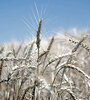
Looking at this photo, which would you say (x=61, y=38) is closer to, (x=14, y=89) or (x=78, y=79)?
(x=14, y=89)

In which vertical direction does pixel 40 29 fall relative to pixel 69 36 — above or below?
below

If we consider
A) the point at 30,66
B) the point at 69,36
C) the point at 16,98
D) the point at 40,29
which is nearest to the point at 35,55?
the point at 30,66

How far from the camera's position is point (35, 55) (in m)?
2.07

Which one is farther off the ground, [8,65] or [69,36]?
[69,36]

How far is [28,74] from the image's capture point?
2041 mm

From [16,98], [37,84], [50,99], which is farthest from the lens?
[16,98]

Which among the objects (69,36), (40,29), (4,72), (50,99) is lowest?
(50,99)

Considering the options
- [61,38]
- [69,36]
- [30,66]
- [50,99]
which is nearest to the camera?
[30,66]

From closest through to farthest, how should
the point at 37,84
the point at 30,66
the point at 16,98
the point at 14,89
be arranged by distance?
the point at 37,84 → the point at 30,66 → the point at 16,98 → the point at 14,89

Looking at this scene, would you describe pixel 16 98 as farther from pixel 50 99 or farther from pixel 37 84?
pixel 37 84

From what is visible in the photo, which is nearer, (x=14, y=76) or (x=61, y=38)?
(x=14, y=76)

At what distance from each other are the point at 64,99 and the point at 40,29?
3.91 ft

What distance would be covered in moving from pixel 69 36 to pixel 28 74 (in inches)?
38.7

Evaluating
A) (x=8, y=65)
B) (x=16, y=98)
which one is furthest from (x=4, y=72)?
(x=16, y=98)
